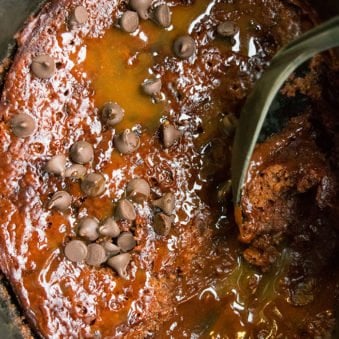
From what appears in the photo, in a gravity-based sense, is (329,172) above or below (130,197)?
above

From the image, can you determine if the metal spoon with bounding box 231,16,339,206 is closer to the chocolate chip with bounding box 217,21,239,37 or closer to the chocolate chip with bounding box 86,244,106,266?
the chocolate chip with bounding box 217,21,239,37

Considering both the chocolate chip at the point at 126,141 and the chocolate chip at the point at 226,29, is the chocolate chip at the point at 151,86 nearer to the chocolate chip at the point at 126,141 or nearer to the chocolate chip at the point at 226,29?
the chocolate chip at the point at 126,141

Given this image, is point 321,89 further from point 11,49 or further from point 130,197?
point 11,49

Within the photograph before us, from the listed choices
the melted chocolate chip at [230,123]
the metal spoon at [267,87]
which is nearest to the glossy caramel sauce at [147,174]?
the melted chocolate chip at [230,123]

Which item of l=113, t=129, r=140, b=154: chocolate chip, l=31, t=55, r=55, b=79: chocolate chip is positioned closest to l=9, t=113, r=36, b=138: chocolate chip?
l=31, t=55, r=55, b=79: chocolate chip

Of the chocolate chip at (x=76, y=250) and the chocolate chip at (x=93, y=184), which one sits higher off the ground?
the chocolate chip at (x=93, y=184)

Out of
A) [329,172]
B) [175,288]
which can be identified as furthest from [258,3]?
[175,288]
